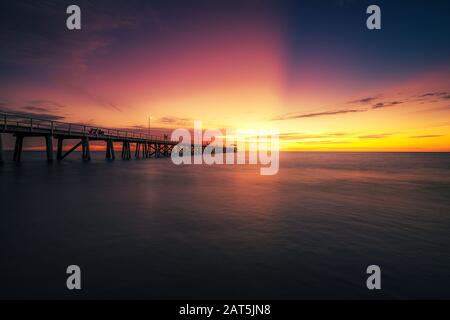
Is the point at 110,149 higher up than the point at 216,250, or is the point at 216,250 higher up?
the point at 110,149

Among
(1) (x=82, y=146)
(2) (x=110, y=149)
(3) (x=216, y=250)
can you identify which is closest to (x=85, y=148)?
(1) (x=82, y=146)

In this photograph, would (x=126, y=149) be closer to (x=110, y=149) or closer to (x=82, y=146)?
(x=110, y=149)

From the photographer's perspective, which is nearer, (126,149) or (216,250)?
(216,250)

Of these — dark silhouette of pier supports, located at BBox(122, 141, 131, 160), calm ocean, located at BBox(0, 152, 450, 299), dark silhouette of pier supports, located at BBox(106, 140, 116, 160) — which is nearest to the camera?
calm ocean, located at BBox(0, 152, 450, 299)

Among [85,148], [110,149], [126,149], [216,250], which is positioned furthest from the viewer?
[126,149]

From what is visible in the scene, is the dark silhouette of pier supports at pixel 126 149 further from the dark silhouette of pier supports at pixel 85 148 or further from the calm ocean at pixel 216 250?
the calm ocean at pixel 216 250

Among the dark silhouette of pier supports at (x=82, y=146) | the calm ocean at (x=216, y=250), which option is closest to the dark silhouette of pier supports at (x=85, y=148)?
the dark silhouette of pier supports at (x=82, y=146)

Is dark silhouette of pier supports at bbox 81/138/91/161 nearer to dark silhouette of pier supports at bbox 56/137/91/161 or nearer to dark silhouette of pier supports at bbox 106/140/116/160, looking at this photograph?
dark silhouette of pier supports at bbox 56/137/91/161

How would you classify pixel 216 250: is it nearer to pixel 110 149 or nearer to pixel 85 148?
pixel 85 148

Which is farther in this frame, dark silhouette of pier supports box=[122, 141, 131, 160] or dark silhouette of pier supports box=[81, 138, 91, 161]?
dark silhouette of pier supports box=[122, 141, 131, 160]

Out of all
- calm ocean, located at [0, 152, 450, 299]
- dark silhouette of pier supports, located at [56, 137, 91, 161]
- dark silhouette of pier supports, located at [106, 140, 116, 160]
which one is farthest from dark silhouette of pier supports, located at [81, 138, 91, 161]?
calm ocean, located at [0, 152, 450, 299]

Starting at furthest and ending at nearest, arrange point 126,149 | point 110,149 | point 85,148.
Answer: point 126,149 → point 110,149 → point 85,148

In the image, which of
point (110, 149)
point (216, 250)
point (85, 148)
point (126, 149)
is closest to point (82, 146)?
point (85, 148)

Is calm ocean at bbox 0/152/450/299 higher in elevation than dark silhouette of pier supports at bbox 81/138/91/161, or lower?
lower
